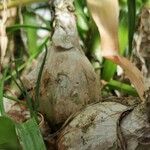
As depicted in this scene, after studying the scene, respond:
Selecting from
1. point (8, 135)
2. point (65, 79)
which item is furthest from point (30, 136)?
point (65, 79)

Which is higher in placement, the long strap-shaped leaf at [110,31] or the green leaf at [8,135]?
the long strap-shaped leaf at [110,31]

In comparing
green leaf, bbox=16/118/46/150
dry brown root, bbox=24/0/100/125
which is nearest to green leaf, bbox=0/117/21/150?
green leaf, bbox=16/118/46/150

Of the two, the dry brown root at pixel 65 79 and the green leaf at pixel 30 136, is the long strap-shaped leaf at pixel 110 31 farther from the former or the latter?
the green leaf at pixel 30 136

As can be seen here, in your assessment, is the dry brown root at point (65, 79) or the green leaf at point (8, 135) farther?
the dry brown root at point (65, 79)

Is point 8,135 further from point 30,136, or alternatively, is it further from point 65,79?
point 65,79

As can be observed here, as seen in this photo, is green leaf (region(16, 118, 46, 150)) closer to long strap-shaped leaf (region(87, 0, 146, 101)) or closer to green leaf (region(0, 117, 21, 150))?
green leaf (region(0, 117, 21, 150))

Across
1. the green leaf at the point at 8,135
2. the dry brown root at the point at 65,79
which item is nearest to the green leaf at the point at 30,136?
the green leaf at the point at 8,135
